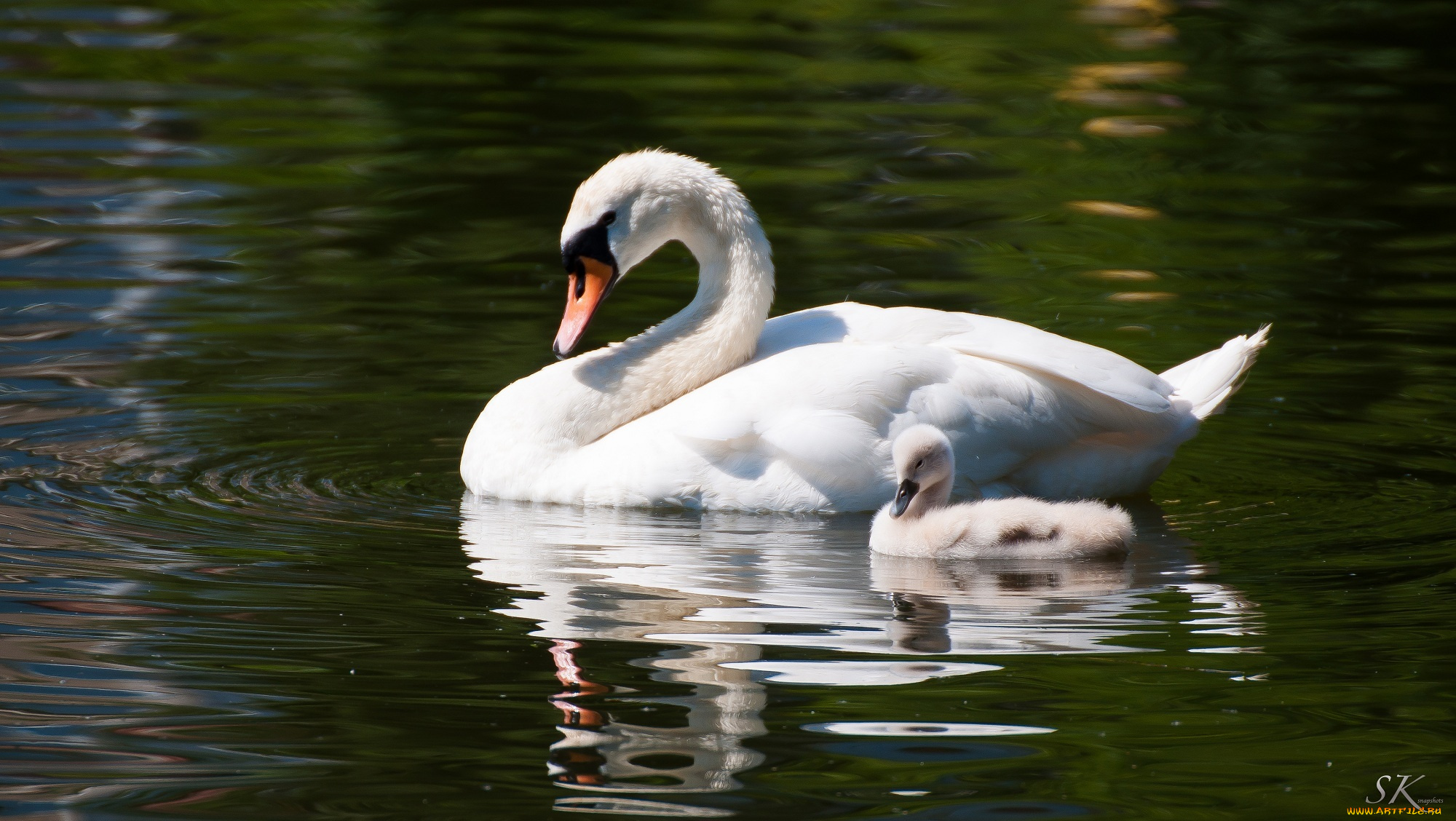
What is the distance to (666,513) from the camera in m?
7.35

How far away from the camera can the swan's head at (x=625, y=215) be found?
7684mm

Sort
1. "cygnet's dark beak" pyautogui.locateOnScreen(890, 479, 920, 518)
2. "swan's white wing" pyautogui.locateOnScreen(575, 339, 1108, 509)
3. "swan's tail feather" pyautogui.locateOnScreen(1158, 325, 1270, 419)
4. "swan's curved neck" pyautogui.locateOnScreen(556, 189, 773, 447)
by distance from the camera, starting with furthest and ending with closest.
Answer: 1. "swan's curved neck" pyautogui.locateOnScreen(556, 189, 773, 447)
2. "swan's tail feather" pyautogui.locateOnScreen(1158, 325, 1270, 419)
3. "swan's white wing" pyautogui.locateOnScreen(575, 339, 1108, 509)
4. "cygnet's dark beak" pyautogui.locateOnScreen(890, 479, 920, 518)

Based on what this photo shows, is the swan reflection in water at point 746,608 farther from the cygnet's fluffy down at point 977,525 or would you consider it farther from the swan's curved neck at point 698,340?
the swan's curved neck at point 698,340

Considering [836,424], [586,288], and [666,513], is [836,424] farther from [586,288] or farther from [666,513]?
[586,288]

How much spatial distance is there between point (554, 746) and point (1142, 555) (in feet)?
9.10

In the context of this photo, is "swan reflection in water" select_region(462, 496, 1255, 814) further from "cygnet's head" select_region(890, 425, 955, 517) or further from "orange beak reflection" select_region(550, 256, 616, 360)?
"orange beak reflection" select_region(550, 256, 616, 360)

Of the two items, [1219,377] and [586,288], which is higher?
[586,288]

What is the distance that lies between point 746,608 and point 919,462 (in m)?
1.02

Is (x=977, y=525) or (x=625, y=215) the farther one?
(x=625, y=215)

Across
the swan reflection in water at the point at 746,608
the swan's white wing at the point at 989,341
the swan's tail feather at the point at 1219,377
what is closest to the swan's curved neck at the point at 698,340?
the swan's white wing at the point at 989,341

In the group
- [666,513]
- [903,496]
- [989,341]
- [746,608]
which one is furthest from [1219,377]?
[746,608]

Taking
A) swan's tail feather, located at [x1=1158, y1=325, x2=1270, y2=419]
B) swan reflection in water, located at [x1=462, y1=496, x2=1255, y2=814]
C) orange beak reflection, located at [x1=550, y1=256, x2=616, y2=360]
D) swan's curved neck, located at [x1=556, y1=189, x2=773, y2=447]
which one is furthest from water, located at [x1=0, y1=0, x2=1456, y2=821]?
orange beak reflection, located at [x1=550, y1=256, x2=616, y2=360]

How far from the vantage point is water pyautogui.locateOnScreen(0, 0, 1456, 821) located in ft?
15.8

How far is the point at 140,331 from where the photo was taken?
9969 millimetres
